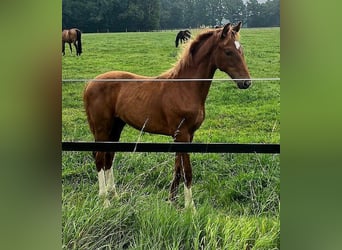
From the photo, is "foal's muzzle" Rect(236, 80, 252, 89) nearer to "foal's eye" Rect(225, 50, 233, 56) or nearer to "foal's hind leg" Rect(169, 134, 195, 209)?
"foal's eye" Rect(225, 50, 233, 56)

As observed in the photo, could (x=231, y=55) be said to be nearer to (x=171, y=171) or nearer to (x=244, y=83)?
(x=244, y=83)

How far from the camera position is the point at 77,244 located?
2746 millimetres

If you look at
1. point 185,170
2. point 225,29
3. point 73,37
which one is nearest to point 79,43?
point 73,37

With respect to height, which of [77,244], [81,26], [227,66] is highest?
[81,26]

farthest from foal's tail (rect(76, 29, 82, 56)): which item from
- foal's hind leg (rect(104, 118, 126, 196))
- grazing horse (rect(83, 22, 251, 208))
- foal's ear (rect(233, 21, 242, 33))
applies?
foal's ear (rect(233, 21, 242, 33))

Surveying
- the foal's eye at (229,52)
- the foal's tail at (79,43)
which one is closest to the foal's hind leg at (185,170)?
the foal's eye at (229,52)

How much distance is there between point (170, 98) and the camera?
8.87 ft

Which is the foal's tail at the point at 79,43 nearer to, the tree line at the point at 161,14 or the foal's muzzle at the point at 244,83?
the tree line at the point at 161,14

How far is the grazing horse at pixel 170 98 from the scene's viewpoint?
266 centimetres

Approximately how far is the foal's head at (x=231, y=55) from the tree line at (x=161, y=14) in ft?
0.19
